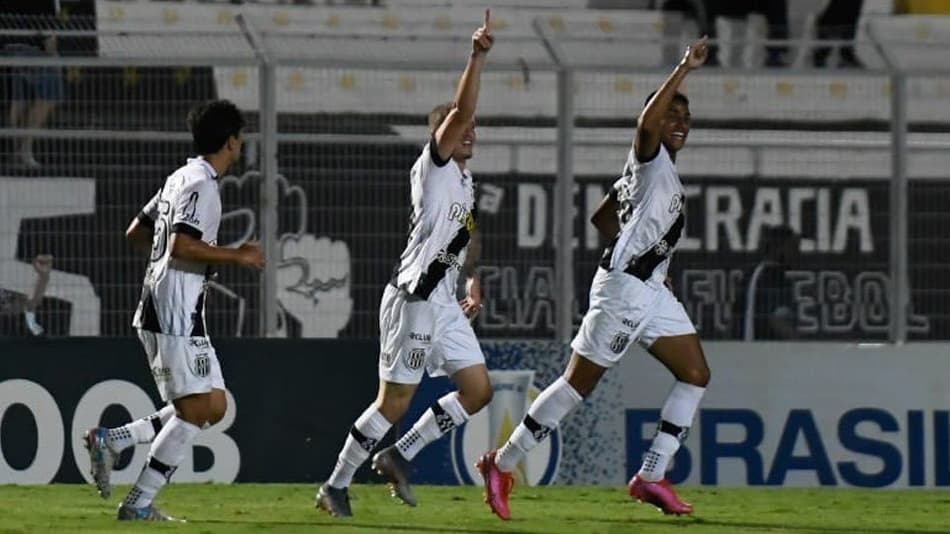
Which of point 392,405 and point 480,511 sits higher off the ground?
point 392,405

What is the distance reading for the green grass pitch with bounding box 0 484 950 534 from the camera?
33.8 ft

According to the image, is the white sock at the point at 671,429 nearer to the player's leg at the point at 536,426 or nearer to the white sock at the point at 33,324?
the player's leg at the point at 536,426

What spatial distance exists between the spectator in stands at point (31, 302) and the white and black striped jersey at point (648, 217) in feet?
14.1

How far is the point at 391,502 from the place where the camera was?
12.3m

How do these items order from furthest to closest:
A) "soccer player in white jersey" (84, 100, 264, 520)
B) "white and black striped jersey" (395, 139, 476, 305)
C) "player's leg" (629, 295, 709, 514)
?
1. "player's leg" (629, 295, 709, 514)
2. "white and black striped jersey" (395, 139, 476, 305)
3. "soccer player in white jersey" (84, 100, 264, 520)

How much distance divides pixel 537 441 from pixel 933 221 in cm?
474

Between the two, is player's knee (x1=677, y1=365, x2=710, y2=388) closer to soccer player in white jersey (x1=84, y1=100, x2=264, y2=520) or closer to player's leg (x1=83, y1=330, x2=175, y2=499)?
soccer player in white jersey (x1=84, y1=100, x2=264, y2=520)

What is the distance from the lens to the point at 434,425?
435 inches

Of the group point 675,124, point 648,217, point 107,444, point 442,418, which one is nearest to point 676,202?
point 648,217

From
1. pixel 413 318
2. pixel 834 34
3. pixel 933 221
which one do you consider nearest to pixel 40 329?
pixel 413 318

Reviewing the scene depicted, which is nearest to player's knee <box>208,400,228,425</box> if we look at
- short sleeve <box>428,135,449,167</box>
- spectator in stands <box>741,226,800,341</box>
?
short sleeve <box>428,135,449,167</box>

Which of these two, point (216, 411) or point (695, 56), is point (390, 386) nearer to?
point (216, 411)

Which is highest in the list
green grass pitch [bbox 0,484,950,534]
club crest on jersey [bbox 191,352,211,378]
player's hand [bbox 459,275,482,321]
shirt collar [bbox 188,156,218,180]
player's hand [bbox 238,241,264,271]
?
shirt collar [bbox 188,156,218,180]

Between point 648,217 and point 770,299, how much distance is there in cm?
382
